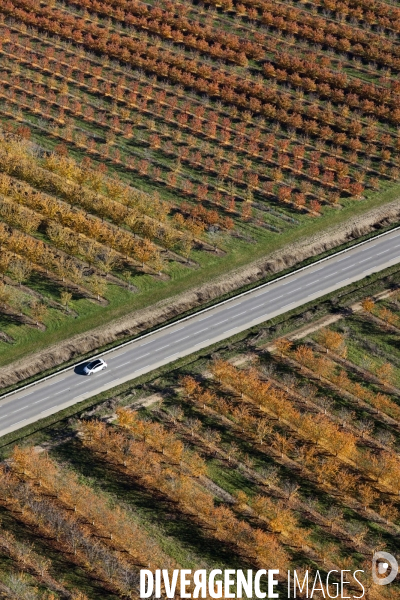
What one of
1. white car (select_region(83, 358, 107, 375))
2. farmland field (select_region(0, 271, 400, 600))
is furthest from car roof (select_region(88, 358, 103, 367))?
farmland field (select_region(0, 271, 400, 600))

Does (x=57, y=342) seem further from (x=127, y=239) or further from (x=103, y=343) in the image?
(x=127, y=239)

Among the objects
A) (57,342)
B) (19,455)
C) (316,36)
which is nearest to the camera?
(19,455)

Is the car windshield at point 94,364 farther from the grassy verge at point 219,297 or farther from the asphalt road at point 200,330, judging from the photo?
the grassy verge at point 219,297

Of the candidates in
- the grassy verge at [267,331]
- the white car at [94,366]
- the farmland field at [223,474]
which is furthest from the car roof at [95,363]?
the farmland field at [223,474]

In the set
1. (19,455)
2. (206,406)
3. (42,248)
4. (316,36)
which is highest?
(316,36)

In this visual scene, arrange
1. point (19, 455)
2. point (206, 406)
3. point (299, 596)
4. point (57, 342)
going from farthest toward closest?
point (57, 342), point (206, 406), point (19, 455), point (299, 596)

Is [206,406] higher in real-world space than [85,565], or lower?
higher

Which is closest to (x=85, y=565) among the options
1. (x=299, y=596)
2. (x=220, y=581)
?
(x=220, y=581)

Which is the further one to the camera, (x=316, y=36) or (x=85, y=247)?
(x=316, y=36)
